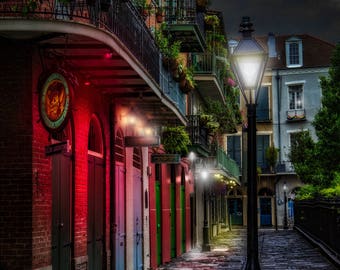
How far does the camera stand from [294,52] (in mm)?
59906

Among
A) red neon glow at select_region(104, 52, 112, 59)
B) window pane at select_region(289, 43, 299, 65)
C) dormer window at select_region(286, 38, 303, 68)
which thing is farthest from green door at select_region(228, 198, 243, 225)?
red neon glow at select_region(104, 52, 112, 59)

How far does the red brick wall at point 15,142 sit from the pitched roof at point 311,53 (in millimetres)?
50271

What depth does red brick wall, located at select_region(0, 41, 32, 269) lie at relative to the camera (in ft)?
32.6

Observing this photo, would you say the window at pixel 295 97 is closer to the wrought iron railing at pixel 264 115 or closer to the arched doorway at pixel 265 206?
the wrought iron railing at pixel 264 115

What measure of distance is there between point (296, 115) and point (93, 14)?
49.7m

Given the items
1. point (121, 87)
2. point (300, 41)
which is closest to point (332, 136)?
point (121, 87)

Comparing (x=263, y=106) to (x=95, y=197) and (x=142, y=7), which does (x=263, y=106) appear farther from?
(x=95, y=197)

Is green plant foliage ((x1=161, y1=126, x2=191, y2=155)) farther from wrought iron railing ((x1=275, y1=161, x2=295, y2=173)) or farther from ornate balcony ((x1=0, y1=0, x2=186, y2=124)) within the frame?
wrought iron railing ((x1=275, y1=161, x2=295, y2=173))

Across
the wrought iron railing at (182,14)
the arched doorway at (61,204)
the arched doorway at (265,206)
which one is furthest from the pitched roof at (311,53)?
the arched doorway at (61,204)

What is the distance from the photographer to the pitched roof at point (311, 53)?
193ft

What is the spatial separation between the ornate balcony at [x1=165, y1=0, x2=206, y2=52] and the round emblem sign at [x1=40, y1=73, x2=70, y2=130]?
33.5 feet

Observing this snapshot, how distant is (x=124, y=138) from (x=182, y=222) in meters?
11.3

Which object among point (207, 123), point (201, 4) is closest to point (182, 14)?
point (201, 4)

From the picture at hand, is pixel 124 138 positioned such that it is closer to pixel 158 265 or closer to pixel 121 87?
pixel 121 87
